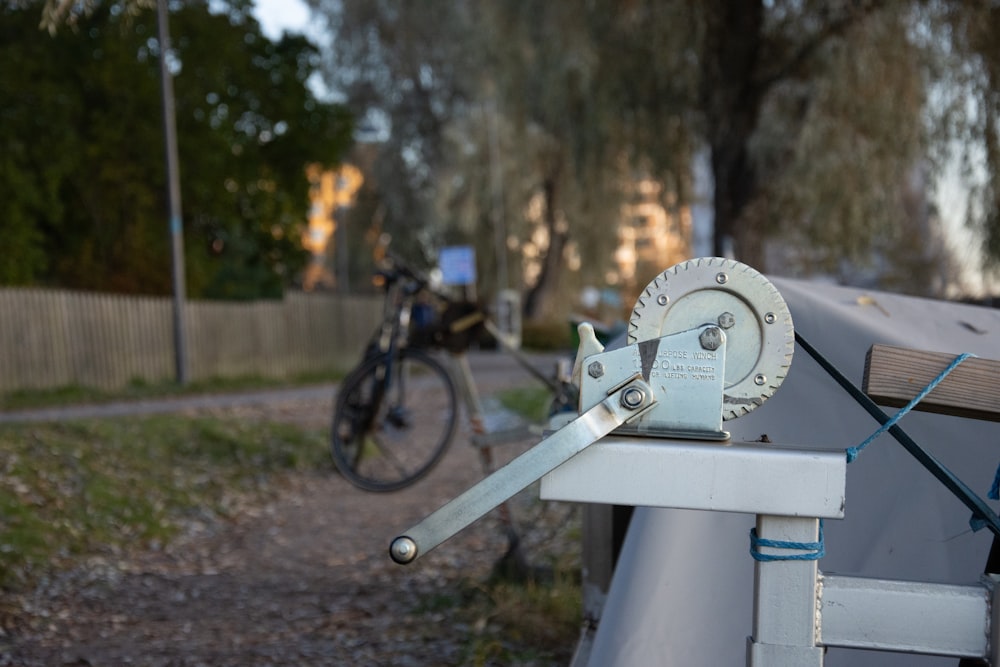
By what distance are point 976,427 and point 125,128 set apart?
696 inches

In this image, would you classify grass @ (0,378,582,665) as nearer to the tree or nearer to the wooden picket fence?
the tree

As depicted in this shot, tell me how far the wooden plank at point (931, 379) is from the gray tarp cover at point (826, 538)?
0.52 m

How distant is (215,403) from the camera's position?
12.5 m

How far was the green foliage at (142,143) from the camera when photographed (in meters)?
16.9

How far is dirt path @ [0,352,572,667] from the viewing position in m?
3.79

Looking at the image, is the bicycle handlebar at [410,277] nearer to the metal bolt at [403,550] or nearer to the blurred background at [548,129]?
the blurred background at [548,129]

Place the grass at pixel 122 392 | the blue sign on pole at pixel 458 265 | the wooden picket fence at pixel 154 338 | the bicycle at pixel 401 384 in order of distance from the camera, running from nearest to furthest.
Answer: the bicycle at pixel 401 384 → the grass at pixel 122 392 → the wooden picket fence at pixel 154 338 → the blue sign on pole at pixel 458 265

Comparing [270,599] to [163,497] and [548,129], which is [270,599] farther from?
[548,129]

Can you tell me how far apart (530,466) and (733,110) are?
11.7m

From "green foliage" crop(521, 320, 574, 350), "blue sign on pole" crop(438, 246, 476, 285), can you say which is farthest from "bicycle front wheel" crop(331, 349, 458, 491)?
"green foliage" crop(521, 320, 574, 350)

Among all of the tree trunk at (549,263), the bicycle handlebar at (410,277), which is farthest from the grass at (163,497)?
the tree trunk at (549,263)

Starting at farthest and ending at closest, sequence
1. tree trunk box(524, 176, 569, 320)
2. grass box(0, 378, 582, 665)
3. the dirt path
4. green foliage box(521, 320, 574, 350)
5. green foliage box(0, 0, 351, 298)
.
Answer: green foliage box(521, 320, 574, 350)
tree trunk box(524, 176, 569, 320)
green foliage box(0, 0, 351, 298)
grass box(0, 378, 582, 665)
the dirt path

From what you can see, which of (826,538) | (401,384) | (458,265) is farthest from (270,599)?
(458,265)

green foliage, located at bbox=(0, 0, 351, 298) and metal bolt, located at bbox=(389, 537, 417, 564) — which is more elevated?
green foliage, located at bbox=(0, 0, 351, 298)
